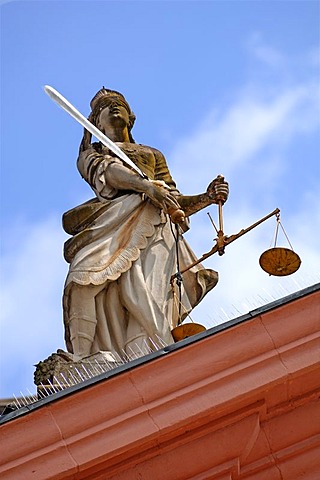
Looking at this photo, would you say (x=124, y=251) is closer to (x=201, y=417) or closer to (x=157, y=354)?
(x=157, y=354)

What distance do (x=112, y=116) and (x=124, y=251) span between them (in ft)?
5.29

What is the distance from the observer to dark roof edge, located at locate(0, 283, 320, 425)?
9.04 m

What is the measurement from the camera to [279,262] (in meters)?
11.3

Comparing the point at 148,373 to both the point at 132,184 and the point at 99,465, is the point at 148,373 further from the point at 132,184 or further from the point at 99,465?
the point at 132,184

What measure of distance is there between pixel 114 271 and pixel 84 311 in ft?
1.24

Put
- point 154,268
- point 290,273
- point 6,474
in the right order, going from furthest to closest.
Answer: point 154,268, point 290,273, point 6,474

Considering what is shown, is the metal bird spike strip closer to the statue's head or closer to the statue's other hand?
the statue's other hand

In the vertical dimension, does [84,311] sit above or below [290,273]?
above

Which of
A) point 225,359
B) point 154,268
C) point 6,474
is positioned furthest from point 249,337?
point 154,268

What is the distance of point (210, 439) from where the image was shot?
29.6 ft

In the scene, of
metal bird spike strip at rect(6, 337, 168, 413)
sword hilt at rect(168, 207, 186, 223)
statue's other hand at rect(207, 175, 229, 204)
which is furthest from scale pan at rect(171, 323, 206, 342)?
statue's other hand at rect(207, 175, 229, 204)

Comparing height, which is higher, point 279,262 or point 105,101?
point 105,101

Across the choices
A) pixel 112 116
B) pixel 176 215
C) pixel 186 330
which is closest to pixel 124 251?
pixel 176 215

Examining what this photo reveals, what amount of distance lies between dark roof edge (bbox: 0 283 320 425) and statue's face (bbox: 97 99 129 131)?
173 inches
